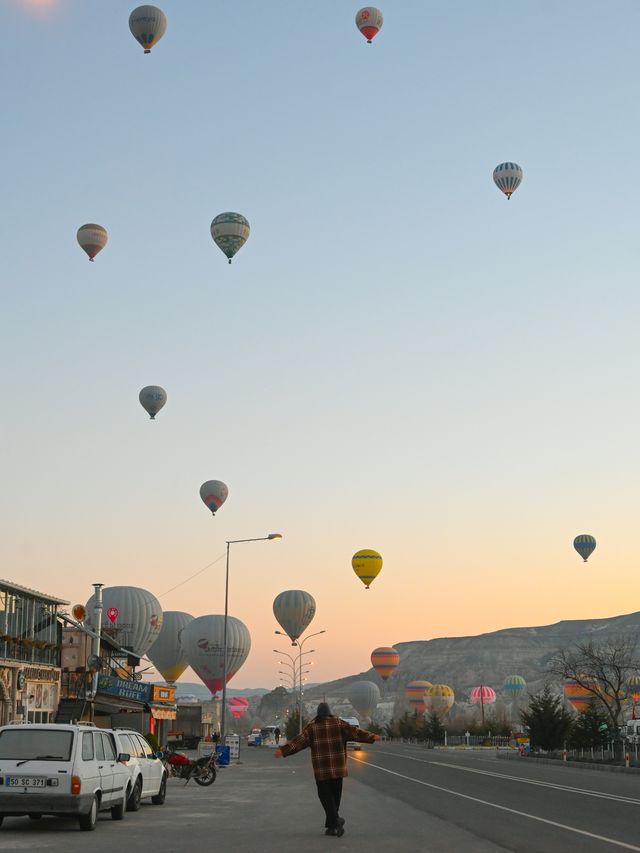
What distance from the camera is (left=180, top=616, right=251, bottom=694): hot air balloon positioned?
10481cm

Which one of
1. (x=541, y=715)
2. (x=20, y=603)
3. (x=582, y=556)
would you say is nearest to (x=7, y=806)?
(x=20, y=603)

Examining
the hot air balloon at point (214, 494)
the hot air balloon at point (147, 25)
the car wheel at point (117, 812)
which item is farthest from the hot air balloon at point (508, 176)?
the car wheel at point (117, 812)

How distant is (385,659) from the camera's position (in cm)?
16188

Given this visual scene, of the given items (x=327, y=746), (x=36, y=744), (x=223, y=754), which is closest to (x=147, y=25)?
(x=223, y=754)

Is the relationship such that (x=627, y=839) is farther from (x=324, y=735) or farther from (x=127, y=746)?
(x=127, y=746)

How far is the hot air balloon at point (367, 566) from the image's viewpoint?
10344cm

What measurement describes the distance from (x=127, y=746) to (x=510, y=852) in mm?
8974

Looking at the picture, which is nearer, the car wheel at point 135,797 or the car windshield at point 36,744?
the car windshield at point 36,744

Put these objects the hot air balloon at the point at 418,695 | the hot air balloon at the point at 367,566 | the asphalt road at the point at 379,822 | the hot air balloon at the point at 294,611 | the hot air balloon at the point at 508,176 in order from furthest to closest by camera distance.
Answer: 1. the hot air balloon at the point at 418,695
2. the hot air balloon at the point at 294,611
3. the hot air balloon at the point at 367,566
4. the hot air balloon at the point at 508,176
5. the asphalt road at the point at 379,822

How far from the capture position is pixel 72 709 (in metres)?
37.8

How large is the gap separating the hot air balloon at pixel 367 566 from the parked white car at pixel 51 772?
8648cm

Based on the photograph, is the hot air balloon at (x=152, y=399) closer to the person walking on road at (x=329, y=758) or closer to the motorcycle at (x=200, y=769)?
the motorcycle at (x=200, y=769)

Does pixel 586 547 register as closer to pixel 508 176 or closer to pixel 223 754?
pixel 508 176

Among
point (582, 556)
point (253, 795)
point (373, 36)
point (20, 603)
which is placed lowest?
point (253, 795)
